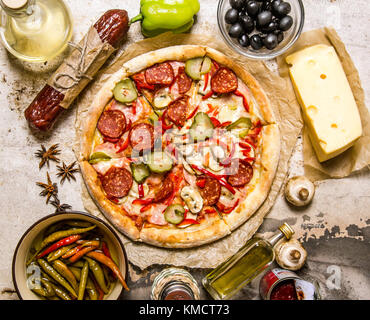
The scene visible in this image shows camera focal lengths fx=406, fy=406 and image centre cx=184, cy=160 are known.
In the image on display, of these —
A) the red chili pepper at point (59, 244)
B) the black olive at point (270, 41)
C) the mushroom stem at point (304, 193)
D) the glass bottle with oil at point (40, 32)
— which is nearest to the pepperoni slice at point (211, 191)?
the mushroom stem at point (304, 193)

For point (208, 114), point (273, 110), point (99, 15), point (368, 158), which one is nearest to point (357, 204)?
point (368, 158)

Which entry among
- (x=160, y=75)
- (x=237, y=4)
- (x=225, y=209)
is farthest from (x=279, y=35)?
(x=225, y=209)

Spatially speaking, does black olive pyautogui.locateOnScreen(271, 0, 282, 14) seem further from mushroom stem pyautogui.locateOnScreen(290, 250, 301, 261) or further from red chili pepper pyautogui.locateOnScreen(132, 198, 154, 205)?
Answer: mushroom stem pyautogui.locateOnScreen(290, 250, 301, 261)

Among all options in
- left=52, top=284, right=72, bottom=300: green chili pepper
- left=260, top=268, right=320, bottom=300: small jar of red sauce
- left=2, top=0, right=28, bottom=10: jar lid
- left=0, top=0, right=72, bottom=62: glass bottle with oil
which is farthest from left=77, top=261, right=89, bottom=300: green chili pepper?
left=2, top=0, right=28, bottom=10: jar lid

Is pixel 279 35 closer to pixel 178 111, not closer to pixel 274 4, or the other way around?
pixel 274 4

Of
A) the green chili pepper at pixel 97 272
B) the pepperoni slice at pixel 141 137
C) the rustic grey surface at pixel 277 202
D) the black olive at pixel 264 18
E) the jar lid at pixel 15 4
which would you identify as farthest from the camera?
the rustic grey surface at pixel 277 202

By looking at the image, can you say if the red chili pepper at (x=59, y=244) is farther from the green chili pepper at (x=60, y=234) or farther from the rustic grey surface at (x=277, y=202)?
the rustic grey surface at (x=277, y=202)
